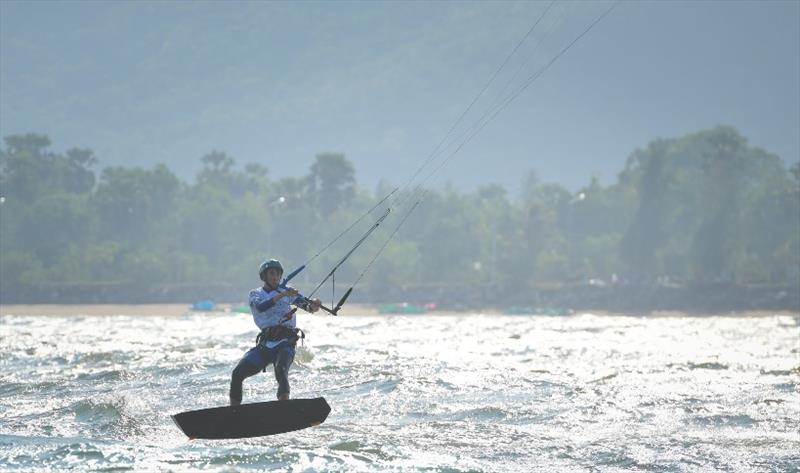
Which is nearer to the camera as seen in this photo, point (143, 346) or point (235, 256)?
point (143, 346)

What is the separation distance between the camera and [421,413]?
20422 millimetres

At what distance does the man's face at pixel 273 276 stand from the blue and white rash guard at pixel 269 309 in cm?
15

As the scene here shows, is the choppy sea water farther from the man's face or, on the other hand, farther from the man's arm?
the man's face

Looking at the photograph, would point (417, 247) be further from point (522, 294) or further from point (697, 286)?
point (697, 286)

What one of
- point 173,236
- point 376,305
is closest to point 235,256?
point 173,236

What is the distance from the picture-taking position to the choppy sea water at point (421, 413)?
15438 mm

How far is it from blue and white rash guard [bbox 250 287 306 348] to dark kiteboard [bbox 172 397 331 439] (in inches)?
44.5

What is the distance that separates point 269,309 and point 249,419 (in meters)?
1.78

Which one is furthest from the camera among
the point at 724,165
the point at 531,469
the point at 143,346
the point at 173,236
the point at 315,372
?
the point at 173,236

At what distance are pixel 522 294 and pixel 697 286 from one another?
2383 centimetres

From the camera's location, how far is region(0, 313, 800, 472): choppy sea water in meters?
15.4

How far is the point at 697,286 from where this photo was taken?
13962 centimetres

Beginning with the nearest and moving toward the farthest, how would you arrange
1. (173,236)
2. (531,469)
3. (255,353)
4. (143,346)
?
1. (531,469)
2. (255,353)
3. (143,346)
4. (173,236)

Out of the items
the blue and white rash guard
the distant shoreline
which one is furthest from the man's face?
the distant shoreline
